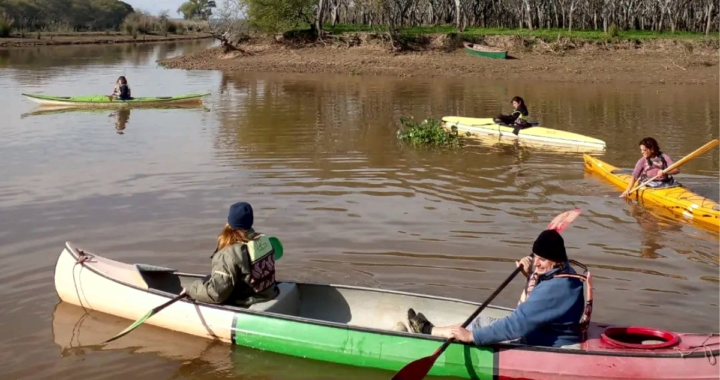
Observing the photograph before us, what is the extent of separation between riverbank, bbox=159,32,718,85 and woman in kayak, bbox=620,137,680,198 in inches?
856

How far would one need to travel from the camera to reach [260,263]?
6.82 meters

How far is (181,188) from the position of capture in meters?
12.8

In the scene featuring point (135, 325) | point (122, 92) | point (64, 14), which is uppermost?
point (64, 14)

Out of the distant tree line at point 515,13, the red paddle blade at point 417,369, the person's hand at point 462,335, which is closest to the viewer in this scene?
the red paddle blade at point 417,369

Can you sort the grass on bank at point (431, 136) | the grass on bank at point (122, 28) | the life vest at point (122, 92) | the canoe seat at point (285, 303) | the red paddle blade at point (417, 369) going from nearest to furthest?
1. the red paddle blade at point (417, 369)
2. the canoe seat at point (285, 303)
3. the grass on bank at point (431, 136)
4. the life vest at point (122, 92)
5. the grass on bank at point (122, 28)

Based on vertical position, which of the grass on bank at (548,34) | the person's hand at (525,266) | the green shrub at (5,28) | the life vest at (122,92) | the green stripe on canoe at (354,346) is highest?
the green shrub at (5,28)

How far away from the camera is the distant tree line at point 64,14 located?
78312 millimetres

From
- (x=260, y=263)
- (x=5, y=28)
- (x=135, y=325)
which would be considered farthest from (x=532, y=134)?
(x=5, y=28)

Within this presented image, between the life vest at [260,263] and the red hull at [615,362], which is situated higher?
the life vest at [260,263]

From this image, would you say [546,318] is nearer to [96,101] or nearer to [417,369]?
[417,369]

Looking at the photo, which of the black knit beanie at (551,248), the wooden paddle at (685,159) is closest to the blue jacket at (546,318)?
the black knit beanie at (551,248)

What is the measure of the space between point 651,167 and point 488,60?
2763cm

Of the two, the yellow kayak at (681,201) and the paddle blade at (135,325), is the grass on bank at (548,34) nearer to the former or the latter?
the yellow kayak at (681,201)

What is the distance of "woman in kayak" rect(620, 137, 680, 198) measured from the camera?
11758 mm
